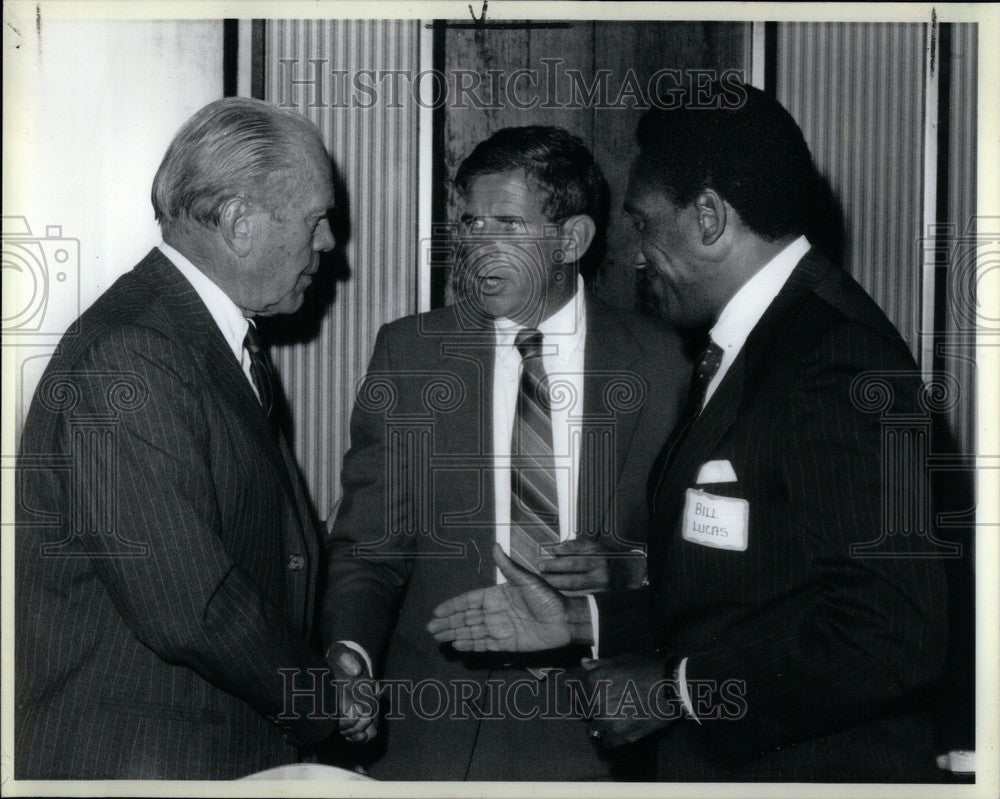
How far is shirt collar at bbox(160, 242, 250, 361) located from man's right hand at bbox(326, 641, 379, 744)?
704 millimetres

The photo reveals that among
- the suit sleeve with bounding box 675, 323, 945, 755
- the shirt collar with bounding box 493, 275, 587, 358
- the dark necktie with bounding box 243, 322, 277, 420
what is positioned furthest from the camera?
the shirt collar with bounding box 493, 275, 587, 358

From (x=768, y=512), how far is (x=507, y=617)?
0.66 meters

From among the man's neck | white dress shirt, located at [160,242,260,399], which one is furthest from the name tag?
white dress shirt, located at [160,242,260,399]

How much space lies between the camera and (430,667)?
7.62 feet

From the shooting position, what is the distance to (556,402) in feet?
7.72

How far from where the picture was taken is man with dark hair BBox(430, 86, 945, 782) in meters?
1.61

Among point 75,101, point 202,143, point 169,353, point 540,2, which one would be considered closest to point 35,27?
point 75,101

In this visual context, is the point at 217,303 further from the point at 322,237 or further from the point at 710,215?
the point at 710,215

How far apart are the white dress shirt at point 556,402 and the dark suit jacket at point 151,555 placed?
1.69 feet

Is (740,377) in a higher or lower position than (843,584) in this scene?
higher

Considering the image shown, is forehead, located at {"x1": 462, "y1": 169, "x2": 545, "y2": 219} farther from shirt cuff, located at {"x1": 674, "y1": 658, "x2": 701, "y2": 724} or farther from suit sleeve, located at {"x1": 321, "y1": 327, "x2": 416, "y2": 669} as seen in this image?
shirt cuff, located at {"x1": 674, "y1": 658, "x2": 701, "y2": 724}

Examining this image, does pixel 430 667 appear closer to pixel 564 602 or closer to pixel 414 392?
pixel 564 602

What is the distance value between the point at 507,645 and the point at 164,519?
765 mm

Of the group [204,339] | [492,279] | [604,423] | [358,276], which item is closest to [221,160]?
[204,339]
